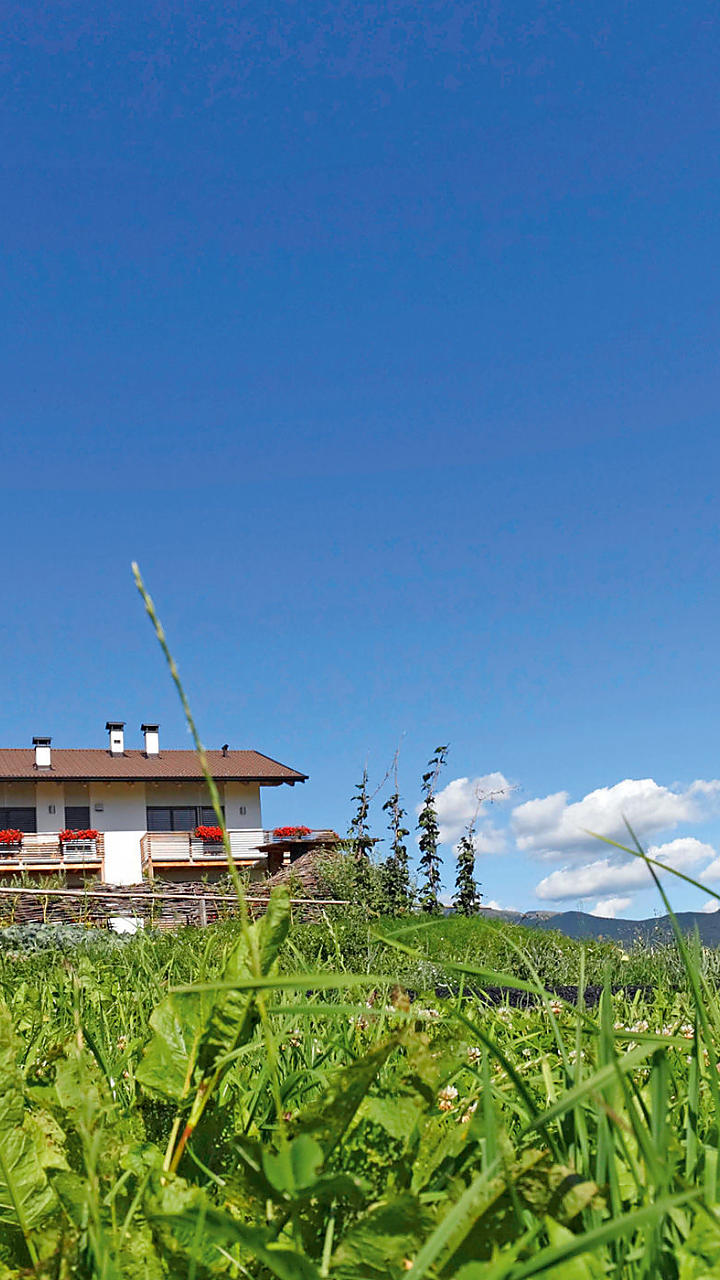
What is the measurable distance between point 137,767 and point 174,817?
2506 millimetres

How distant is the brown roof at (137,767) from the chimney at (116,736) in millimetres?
282

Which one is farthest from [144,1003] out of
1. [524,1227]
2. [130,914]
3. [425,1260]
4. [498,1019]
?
[130,914]

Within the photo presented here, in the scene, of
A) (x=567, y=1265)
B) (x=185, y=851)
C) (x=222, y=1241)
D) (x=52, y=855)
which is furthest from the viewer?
(x=185, y=851)

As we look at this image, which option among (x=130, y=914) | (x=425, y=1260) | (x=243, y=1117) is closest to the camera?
(x=425, y=1260)

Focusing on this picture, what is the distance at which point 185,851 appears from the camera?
116ft

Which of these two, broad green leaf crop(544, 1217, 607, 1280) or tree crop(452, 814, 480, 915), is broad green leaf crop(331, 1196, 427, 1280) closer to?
broad green leaf crop(544, 1217, 607, 1280)

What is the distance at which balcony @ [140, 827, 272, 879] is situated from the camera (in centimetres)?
3481

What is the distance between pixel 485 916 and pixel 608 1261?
19.4m

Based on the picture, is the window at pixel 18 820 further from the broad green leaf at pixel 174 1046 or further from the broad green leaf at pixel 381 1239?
the broad green leaf at pixel 381 1239

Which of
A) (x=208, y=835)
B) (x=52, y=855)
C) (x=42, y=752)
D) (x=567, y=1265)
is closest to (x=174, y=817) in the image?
(x=208, y=835)

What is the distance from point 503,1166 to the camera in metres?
0.75

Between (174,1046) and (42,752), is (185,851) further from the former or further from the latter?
(174,1046)

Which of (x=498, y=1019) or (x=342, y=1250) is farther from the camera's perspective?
(x=498, y=1019)

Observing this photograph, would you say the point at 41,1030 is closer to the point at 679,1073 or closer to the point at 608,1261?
the point at 679,1073
